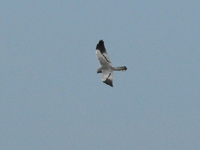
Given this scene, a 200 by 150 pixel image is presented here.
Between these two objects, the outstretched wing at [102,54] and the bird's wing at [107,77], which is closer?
the bird's wing at [107,77]

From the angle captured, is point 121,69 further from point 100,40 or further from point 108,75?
point 100,40

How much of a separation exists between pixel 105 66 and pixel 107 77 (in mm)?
3536

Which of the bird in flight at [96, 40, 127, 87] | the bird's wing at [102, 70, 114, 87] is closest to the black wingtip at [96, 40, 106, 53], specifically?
the bird in flight at [96, 40, 127, 87]

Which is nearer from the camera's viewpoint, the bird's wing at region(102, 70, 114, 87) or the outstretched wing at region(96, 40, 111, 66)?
the bird's wing at region(102, 70, 114, 87)

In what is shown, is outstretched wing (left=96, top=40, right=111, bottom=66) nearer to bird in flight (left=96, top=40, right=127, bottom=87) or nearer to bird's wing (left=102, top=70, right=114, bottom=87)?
bird in flight (left=96, top=40, right=127, bottom=87)

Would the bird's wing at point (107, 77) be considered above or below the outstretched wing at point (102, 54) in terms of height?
below

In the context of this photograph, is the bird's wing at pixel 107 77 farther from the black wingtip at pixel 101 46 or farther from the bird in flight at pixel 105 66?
the black wingtip at pixel 101 46

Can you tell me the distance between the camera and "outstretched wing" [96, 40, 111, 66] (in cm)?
6994

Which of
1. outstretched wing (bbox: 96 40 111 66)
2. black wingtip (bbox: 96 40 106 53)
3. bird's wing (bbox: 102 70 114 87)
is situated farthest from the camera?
black wingtip (bbox: 96 40 106 53)

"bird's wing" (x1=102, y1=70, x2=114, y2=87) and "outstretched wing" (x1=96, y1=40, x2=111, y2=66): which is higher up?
"outstretched wing" (x1=96, y1=40, x2=111, y2=66)

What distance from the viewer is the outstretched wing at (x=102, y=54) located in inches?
2753

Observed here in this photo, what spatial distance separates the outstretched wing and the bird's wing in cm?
235

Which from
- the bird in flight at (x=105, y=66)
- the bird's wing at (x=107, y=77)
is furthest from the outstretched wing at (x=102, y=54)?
the bird's wing at (x=107, y=77)

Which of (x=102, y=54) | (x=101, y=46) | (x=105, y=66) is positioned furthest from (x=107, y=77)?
(x=101, y=46)
